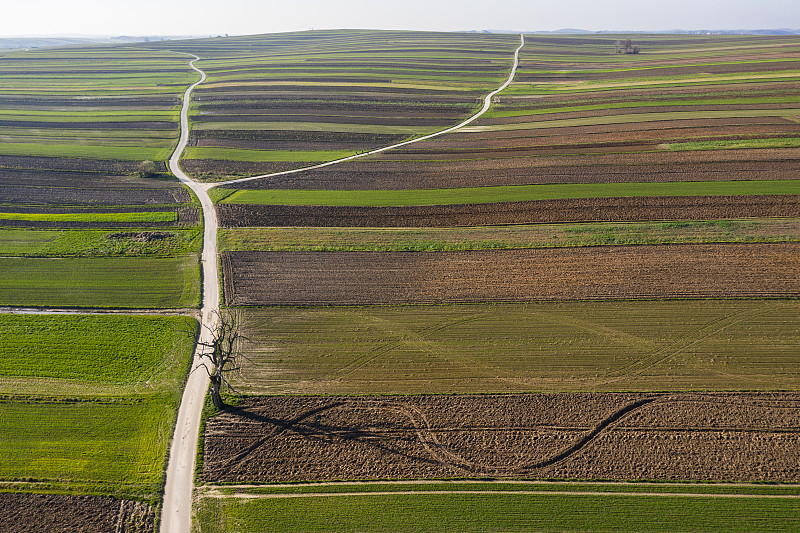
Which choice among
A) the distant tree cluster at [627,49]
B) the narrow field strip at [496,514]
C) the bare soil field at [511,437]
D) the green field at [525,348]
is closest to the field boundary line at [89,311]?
the green field at [525,348]

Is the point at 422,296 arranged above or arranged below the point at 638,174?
below

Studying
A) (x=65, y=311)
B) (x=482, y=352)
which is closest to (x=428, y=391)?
(x=482, y=352)

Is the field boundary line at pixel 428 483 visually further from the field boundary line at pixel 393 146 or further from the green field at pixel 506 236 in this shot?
the field boundary line at pixel 393 146

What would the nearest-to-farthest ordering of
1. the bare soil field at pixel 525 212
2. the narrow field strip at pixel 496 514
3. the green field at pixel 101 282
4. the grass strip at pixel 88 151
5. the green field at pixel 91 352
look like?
the narrow field strip at pixel 496 514 → the green field at pixel 91 352 → the green field at pixel 101 282 → the bare soil field at pixel 525 212 → the grass strip at pixel 88 151

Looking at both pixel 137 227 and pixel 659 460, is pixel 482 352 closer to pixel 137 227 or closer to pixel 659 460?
pixel 659 460

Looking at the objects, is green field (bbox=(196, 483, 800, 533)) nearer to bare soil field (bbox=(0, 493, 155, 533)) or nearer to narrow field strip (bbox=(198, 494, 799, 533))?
narrow field strip (bbox=(198, 494, 799, 533))

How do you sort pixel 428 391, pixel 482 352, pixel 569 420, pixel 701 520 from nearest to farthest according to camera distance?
pixel 701 520 → pixel 569 420 → pixel 428 391 → pixel 482 352
